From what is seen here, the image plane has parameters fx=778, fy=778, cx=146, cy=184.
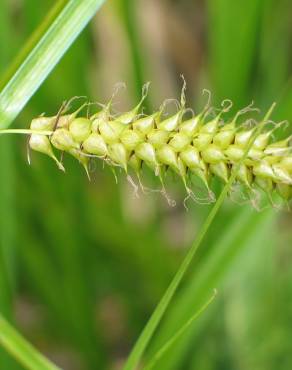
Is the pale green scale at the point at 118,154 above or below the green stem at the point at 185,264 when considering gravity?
above

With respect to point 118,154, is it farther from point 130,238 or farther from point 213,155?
point 130,238

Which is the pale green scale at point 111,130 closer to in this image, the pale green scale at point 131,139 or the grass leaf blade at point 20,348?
the pale green scale at point 131,139

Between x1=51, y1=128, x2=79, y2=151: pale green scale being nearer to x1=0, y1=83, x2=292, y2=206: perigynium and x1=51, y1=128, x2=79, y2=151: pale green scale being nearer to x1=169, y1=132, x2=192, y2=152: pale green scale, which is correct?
x1=0, y1=83, x2=292, y2=206: perigynium

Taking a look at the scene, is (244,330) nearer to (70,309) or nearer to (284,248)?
(284,248)

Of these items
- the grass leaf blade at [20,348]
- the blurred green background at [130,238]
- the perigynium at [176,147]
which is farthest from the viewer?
the blurred green background at [130,238]

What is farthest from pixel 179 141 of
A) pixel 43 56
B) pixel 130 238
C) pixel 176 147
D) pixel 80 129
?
pixel 130 238

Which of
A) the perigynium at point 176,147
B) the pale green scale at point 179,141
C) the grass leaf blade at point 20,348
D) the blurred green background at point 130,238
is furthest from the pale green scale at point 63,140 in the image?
the blurred green background at point 130,238

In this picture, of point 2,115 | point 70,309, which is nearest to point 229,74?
point 70,309
